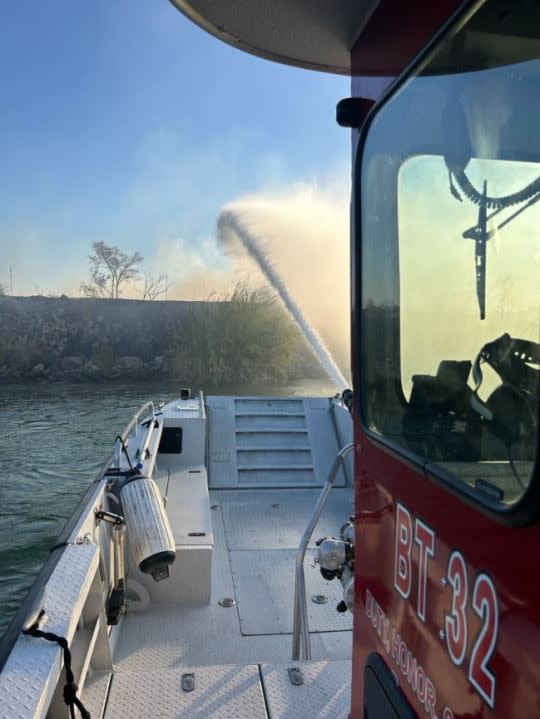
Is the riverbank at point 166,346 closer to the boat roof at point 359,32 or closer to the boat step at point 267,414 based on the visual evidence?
the boat step at point 267,414

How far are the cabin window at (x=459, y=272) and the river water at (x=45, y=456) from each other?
15.6ft

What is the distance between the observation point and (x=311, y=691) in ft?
7.47

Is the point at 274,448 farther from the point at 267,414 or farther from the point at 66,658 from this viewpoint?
the point at 66,658

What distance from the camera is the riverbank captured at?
26.2 metres

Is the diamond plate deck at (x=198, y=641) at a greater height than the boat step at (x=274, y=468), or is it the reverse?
the boat step at (x=274, y=468)

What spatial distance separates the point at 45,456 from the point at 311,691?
9.74 meters

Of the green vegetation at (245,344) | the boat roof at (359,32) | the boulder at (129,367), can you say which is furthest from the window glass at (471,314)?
the boulder at (129,367)

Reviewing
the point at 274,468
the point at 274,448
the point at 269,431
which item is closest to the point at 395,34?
the point at 274,468

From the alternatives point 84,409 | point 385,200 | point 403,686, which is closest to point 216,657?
point 403,686

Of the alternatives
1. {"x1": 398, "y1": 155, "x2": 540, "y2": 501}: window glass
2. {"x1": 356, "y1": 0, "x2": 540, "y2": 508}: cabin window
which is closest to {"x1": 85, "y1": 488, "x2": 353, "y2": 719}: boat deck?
{"x1": 356, "y1": 0, "x2": 540, "y2": 508}: cabin window

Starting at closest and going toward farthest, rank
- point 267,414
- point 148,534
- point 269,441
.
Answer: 1. point 148,534
2. point 269,441
3. point 267,414

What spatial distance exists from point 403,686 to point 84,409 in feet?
55.6

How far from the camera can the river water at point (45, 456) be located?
6258 mm

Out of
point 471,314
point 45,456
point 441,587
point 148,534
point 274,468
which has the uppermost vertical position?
point 471,314
